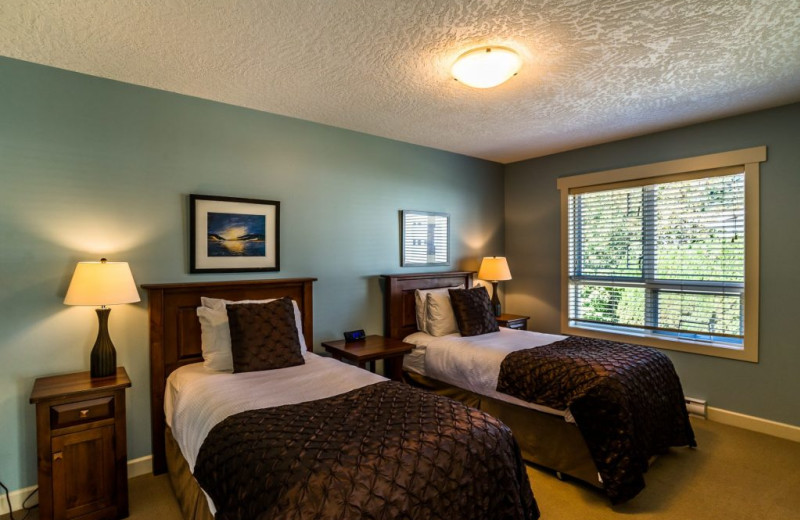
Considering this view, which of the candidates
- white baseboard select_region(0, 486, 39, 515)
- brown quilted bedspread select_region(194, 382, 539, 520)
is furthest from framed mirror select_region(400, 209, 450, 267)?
white baseboard select_region(0, 486, 39, 515)

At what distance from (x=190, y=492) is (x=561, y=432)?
2.21m

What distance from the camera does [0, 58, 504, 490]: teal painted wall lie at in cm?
232

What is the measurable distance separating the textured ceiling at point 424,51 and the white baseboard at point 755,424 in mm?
2507

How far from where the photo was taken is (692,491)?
246cm

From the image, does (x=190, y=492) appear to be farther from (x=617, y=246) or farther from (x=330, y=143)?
(x=617, y=246)

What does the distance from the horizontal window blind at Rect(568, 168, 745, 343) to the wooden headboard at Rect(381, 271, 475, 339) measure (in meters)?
1.81

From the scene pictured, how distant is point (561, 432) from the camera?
264 cm

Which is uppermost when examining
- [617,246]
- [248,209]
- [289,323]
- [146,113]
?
[146,113]

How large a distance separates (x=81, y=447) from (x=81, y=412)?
19cm

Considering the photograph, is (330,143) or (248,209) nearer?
(248,209)

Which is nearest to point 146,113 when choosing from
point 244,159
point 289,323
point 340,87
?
point 244,159

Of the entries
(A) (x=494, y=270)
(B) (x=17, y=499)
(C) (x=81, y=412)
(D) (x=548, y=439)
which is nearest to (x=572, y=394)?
(D) (x=548, y=439)

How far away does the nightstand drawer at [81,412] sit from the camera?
2.06 m

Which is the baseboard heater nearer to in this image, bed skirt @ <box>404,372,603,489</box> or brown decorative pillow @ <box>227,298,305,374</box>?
bed skirt @ <box>404,372,603,489</box>
